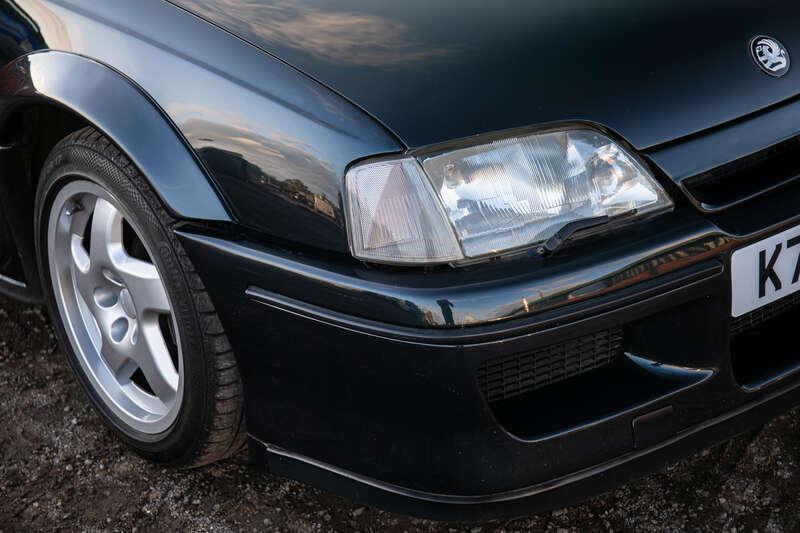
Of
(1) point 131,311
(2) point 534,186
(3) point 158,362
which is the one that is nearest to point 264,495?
(3) point 158,362

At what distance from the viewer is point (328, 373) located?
5.64ft

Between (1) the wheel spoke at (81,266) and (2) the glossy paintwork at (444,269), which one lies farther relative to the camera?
(1) the wheel spoke at (81,266)

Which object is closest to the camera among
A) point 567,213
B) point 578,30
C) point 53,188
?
point 567,213

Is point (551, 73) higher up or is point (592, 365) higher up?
point (551, 73)

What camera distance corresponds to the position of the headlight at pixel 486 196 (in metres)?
1.63

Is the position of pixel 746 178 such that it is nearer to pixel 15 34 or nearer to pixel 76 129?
pixel 76 129

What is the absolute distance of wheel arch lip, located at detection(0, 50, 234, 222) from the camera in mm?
1819

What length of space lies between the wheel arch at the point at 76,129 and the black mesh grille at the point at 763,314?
3.14ft

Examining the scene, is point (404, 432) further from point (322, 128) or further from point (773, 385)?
point (773, 385)

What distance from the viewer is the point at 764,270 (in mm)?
1764

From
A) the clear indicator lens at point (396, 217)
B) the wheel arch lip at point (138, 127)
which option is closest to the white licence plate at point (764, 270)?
the clear indicator lens at point (396, 217)

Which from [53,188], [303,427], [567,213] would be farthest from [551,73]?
[53,188]

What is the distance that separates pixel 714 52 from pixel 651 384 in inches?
23.9

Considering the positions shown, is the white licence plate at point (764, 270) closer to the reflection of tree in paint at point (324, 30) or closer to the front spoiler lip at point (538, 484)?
the front spoiler lip at point (538, 484)
